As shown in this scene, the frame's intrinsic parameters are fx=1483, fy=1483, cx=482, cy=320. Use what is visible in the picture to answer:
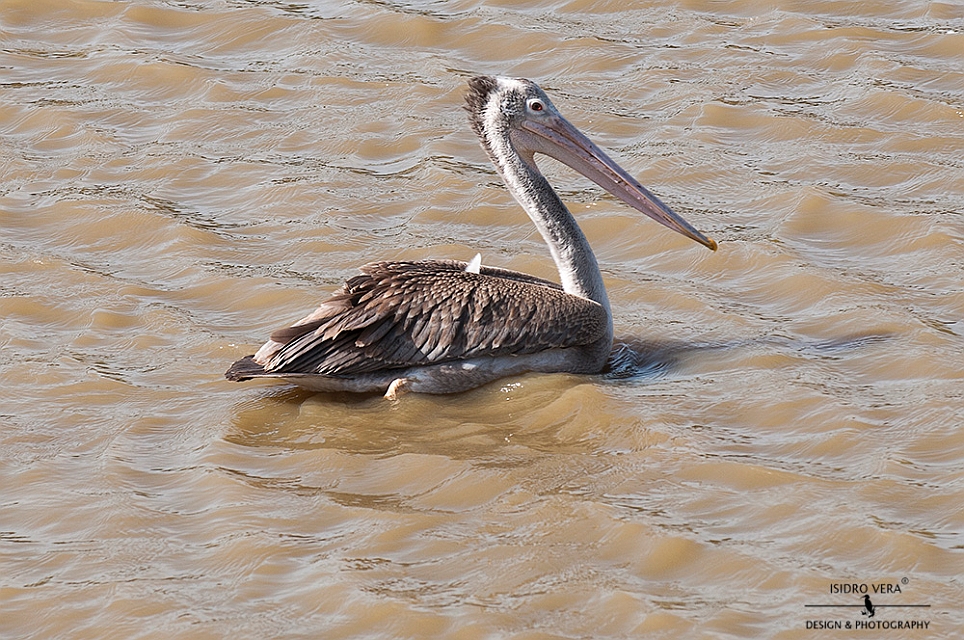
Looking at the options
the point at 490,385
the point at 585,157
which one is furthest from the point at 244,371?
the point at 585,157

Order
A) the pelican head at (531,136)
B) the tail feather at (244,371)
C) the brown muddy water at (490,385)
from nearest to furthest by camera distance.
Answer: the brown muddy water at (490,385) < the tail feather at (244,371) < the pelican head at (531,136)

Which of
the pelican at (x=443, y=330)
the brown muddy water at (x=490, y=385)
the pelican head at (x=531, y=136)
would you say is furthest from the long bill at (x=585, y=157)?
the brown muddy water at (x=490, y=385)

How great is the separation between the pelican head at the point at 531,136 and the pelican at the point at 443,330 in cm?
24

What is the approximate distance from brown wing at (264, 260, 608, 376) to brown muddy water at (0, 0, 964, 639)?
0.65ft

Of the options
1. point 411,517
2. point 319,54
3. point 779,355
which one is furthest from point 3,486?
point 319,54

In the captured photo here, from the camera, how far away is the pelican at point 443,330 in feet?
19.3

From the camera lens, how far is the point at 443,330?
5969 millimetres

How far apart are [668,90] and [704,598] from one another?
458cm

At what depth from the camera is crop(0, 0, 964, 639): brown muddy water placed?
4684 mm

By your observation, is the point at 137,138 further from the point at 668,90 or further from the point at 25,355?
the point at 668,90

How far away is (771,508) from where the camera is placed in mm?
5008

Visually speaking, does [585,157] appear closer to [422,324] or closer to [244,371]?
[422,324]

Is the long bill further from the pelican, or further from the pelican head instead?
the pelican

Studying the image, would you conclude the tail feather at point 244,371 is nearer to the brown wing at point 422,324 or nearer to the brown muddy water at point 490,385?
the brown wing at point 422,324
